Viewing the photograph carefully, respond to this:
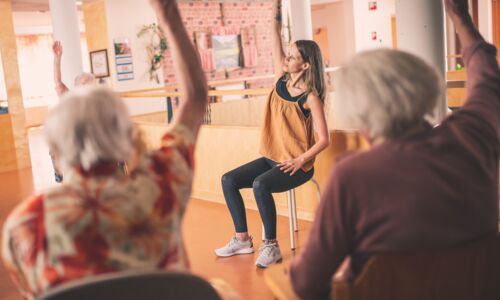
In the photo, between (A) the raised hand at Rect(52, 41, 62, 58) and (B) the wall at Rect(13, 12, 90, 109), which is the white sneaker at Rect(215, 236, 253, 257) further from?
(B) the wall at Rect(13, 12, 90, 109)

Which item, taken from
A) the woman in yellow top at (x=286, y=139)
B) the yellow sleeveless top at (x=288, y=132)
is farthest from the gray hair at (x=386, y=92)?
the yellow sleeveless top at (x=288, y=132)

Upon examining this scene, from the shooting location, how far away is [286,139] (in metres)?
3.60

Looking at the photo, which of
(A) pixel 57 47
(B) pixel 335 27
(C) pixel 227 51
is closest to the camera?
(A) pixel 57 47

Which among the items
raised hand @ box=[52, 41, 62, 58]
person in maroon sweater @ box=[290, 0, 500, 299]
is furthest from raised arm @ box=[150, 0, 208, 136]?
raised hand @ box=[52, 41, 62, 58]

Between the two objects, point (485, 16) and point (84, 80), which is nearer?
point (84, 80)

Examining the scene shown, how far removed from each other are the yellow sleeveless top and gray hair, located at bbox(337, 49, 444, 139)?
217 cm

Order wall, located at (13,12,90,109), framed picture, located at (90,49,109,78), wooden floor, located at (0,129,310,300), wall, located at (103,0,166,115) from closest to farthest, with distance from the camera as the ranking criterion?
wooden floor, located at (0,129,310,300), wall, located at (103,0,166,115), framed picture, located at (90,49,109,78), wall, located at (13,12,90,109)

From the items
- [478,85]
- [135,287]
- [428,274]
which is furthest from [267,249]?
[135,287]


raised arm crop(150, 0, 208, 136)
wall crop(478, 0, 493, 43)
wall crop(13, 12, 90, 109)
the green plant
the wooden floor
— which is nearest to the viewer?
raised arm crop(150, 0, 208, 136)

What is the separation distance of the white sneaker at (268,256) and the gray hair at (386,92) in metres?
2.27

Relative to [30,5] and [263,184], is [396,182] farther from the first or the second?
[30,5]

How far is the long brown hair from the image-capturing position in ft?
11.4

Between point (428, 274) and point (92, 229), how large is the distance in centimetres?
73

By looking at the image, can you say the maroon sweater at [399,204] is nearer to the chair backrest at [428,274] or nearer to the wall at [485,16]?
the chair backrest at [428,274]
